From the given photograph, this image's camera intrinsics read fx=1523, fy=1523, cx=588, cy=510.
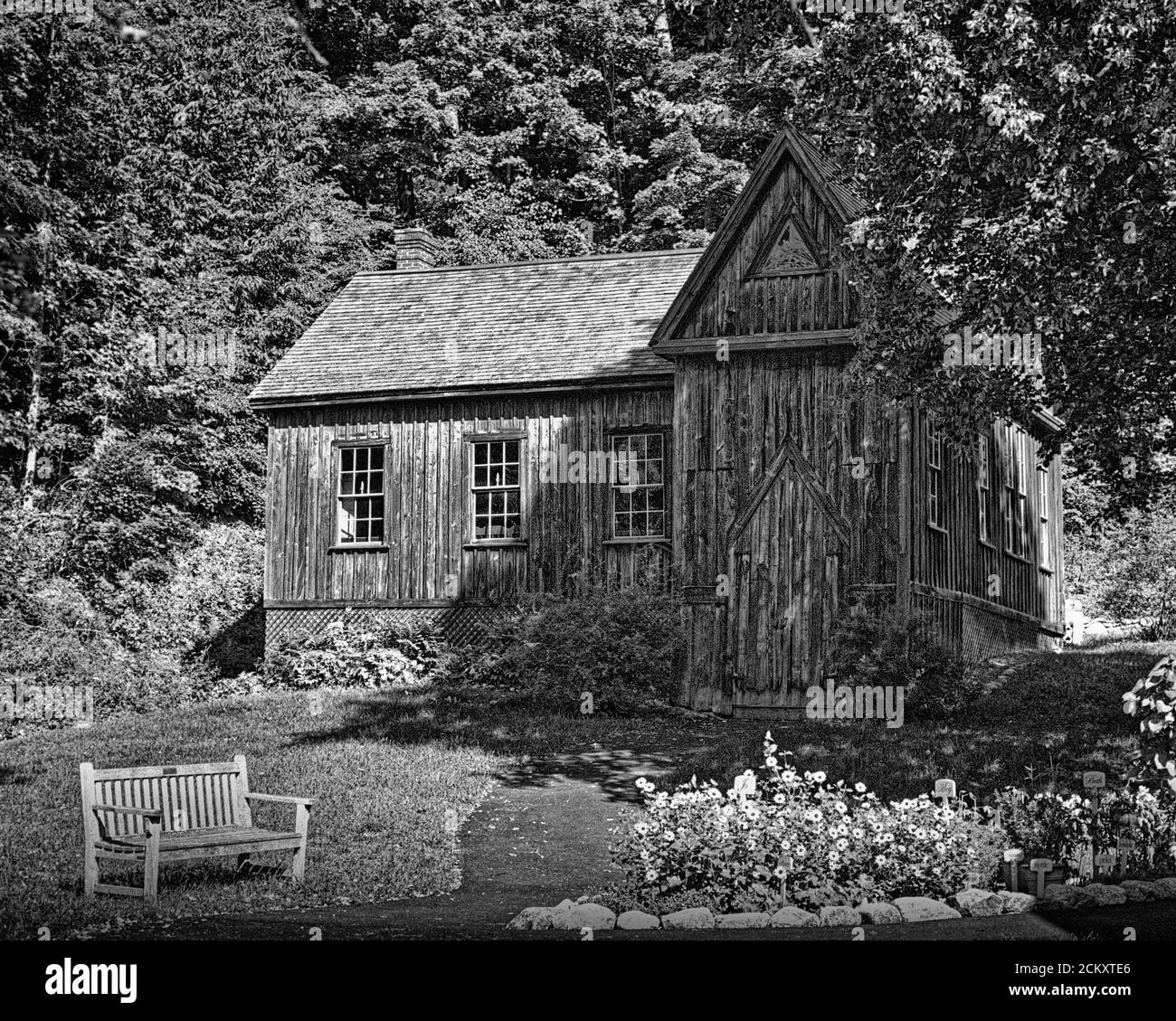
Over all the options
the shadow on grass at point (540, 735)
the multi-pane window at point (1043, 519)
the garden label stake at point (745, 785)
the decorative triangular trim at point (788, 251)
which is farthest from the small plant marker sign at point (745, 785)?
the multi-pane window at point (1043, 519)

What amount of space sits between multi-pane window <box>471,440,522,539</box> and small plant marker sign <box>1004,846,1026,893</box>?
51.7ft

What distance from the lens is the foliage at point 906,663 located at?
2022 cm

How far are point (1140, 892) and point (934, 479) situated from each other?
13.4 metres

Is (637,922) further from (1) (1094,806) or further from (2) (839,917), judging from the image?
(1) (1094,806)

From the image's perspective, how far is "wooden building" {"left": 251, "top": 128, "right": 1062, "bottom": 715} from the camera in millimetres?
22531

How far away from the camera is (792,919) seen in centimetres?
1019

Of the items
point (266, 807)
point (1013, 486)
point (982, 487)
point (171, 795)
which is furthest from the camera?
point (1013, 486)

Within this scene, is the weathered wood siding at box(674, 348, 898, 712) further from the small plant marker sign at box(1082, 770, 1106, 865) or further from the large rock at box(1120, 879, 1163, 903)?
the large rock at box(1120, 879, 1163, 903)

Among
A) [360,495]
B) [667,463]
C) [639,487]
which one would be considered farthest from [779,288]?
[360,495]

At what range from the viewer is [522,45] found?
45906 mm

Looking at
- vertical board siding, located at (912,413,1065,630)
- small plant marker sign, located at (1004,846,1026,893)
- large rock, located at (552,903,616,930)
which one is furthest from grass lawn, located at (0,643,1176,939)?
small plant marker sign, located at (1004,846,1026,893)

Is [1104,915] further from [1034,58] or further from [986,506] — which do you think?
[986,506]

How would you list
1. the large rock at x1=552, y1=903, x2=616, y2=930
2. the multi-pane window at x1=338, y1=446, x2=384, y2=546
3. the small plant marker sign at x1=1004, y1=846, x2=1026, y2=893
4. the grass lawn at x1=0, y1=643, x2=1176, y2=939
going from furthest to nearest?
1. the multi-pane window at x1=338, y1=446, x2=384, y2=546
2. the grass lawn at x1=0, y1=643, x2=1176, y2=939
3. the small plant marker sign at x1=1004, y1=846, x2=1026, y2=893
4. the large rock at x1=552, y1=903, x2=616, y2=930
